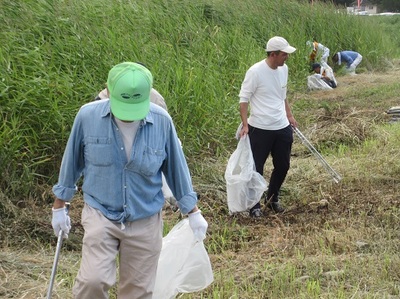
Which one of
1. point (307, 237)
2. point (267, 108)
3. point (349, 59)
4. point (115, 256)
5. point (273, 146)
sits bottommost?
point (349, 59)

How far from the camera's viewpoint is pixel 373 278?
462 cm

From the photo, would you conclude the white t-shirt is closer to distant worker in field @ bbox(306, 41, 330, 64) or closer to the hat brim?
the hat brim

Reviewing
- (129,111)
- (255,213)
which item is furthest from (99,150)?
(255,213)

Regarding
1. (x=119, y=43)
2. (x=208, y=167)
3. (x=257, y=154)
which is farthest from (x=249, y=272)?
(x=119, y=43)

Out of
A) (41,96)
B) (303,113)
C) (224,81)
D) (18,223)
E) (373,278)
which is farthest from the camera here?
(303,113)

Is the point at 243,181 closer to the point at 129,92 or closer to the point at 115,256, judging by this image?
the point at 115,256

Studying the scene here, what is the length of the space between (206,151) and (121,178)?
4882 mm

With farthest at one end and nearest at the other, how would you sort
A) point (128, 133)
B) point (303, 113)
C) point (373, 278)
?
point (303, 113), point (373, 278), point (128, 133)

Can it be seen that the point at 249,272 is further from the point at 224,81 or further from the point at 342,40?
the point at 342,40

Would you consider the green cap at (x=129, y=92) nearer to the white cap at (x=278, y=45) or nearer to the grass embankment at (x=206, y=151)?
the grass embankment at (x=206, y=151)

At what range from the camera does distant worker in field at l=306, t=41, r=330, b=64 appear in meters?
15.9

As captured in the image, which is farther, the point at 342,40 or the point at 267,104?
the point at 342,40

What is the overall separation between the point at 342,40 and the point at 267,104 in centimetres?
1264

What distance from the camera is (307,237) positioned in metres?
5.68
